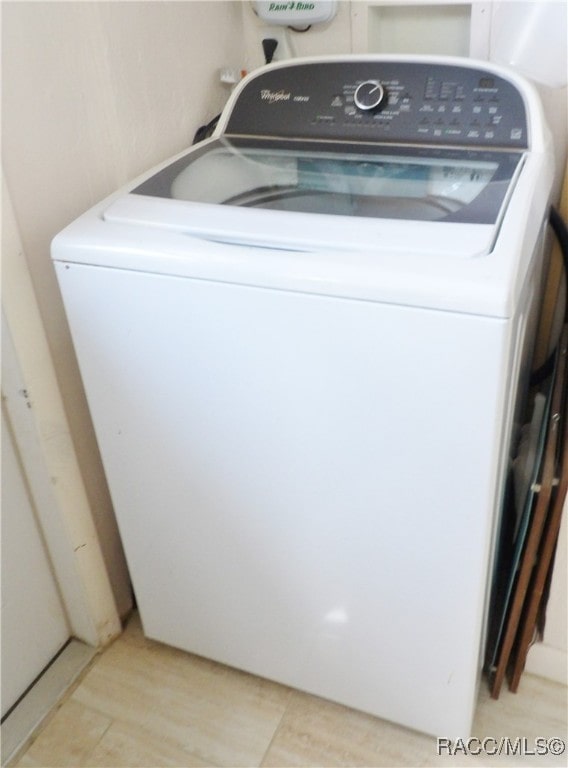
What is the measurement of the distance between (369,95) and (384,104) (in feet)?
0.10

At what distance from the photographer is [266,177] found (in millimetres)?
1133

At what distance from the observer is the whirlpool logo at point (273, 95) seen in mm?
1243

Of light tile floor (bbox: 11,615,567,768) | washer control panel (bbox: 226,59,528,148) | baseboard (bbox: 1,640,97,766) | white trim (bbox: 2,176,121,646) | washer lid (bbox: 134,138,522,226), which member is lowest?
light tile floor (bbox: 11,615,567,768)

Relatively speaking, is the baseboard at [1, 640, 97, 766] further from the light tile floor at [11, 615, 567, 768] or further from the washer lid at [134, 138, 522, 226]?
the washer lid at [134, 138, 522, 226]

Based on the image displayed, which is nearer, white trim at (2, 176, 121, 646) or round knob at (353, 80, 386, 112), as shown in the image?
white trim at (2, 176, 121, 646)

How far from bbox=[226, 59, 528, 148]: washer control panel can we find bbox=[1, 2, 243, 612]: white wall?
132 mm

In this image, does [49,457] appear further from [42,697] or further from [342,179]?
[342,179]

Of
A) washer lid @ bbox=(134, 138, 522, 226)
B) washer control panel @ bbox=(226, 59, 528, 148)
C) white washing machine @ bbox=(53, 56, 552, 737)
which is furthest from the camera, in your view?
washer control panel @ bbox=(226, 59, 528, 148)

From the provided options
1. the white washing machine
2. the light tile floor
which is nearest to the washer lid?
the white washing machine

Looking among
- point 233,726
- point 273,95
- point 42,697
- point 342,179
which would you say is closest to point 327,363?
point 342,179

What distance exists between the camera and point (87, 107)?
3.49 feet

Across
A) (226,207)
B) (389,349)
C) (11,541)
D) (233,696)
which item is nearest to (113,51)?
(226,207)

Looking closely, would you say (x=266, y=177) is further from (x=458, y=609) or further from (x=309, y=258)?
(x=458, y=609)

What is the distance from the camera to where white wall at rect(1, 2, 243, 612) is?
3.15 feet
